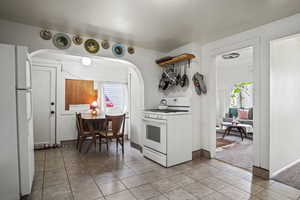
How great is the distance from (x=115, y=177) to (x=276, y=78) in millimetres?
2847

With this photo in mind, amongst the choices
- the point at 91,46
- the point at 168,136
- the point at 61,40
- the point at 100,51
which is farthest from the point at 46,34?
the point at 168,136

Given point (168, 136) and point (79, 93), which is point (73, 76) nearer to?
point (79, 93)

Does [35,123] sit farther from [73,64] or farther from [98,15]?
[98,15]

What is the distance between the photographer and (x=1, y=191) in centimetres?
162

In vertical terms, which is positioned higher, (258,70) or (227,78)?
(227,78)

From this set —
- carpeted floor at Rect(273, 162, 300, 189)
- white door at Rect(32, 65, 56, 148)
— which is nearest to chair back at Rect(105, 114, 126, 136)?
white door at Rect(32, 65, 56, 148)

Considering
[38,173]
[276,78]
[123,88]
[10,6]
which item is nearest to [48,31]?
[10,6]

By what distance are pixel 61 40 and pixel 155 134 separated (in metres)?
2.28

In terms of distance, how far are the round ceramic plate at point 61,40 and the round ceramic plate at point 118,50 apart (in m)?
0.78

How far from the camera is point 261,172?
231cm

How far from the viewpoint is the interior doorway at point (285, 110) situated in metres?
2.28

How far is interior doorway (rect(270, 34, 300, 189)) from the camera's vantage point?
2279 mm

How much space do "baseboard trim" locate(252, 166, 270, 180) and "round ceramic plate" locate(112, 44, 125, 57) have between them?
119 inches

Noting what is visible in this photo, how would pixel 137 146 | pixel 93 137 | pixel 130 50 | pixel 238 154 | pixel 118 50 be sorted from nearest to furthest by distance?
pixel 118 50
pixel 130 50
pixel 238 154
pixel 93 137
pixel 137 146
